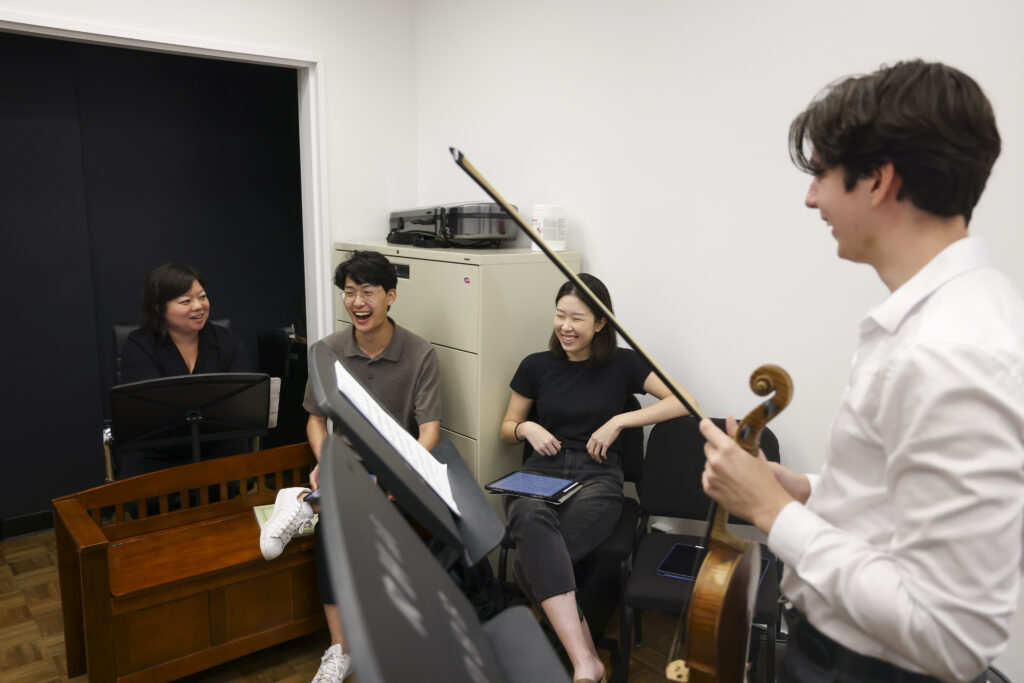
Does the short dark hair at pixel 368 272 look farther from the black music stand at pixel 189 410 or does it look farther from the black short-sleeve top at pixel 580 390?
the black short-sleeve top at pixel 580 390

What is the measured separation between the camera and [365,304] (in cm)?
290

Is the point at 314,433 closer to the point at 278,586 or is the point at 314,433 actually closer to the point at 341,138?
the point at 278,586

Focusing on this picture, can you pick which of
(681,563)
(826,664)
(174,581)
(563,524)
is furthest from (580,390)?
(826,664)

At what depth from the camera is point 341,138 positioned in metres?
3.65

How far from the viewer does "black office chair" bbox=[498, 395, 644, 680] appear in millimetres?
2500

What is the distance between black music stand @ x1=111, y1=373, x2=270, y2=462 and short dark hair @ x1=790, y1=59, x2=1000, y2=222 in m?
2.17

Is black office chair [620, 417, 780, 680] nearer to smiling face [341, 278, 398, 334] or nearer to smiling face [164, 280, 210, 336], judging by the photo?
smiling face [341, 278, 398, 334]

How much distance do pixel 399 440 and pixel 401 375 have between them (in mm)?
1804

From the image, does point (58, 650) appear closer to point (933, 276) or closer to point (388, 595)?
point (388, 595)

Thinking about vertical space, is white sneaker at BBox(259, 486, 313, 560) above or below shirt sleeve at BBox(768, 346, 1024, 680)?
below

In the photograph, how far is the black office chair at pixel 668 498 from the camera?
2268 millimetres

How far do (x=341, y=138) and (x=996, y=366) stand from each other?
329 cm

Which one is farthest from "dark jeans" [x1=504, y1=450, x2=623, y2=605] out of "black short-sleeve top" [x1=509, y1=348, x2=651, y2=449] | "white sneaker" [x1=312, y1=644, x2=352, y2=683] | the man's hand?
the man's hand

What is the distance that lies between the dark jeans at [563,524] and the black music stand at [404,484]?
124cm
